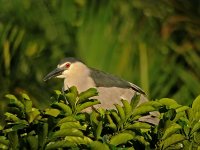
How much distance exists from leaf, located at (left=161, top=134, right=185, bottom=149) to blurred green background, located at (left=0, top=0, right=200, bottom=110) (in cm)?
382

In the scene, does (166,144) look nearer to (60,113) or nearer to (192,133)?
(192,133)

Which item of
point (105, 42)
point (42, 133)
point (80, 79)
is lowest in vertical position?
point (80, 79)

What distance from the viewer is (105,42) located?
22.8ft

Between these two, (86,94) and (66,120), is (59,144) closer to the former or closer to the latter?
(66,120)

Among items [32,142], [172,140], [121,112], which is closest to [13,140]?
[32,142]

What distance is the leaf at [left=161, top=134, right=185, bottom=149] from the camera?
3.14 m

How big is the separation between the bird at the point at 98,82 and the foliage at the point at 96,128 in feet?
6.78

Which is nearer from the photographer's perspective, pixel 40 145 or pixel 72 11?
pixel 40 145

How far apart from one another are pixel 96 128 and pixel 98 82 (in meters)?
2.91

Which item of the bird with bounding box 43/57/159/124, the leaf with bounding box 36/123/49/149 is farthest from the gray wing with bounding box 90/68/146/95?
the leaf with bounding box 36/123/49/149

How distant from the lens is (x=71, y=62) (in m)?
6.76

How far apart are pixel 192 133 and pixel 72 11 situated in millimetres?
4235

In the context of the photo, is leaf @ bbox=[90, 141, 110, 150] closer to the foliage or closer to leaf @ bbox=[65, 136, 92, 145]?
the foliage

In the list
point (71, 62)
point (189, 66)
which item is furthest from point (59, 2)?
point (189, 66)
